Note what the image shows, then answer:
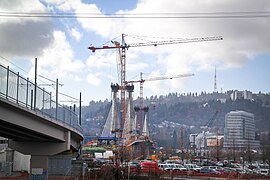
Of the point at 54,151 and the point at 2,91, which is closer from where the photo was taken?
the point at 2,91

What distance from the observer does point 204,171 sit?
234 ft

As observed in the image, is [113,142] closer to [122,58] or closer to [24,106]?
[122,58]

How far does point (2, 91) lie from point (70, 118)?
17.5 m

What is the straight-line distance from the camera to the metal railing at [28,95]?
26703 millimetres

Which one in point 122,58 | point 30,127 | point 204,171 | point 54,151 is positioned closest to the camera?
point 30,127

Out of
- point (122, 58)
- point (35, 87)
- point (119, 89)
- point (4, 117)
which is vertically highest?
point (122, 58)

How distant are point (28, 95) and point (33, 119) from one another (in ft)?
7.41

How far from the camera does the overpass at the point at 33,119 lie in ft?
89.1

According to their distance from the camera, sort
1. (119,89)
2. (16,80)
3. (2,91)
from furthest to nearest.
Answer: (119,89) < (16,80) < (2,91)

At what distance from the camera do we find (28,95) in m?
30.5

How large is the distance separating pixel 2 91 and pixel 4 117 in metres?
1.91

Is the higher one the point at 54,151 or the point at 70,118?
the point at 70,118

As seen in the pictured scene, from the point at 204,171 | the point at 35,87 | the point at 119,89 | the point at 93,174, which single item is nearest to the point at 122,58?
the point at 119,89

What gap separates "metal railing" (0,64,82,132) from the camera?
87.6 feet
